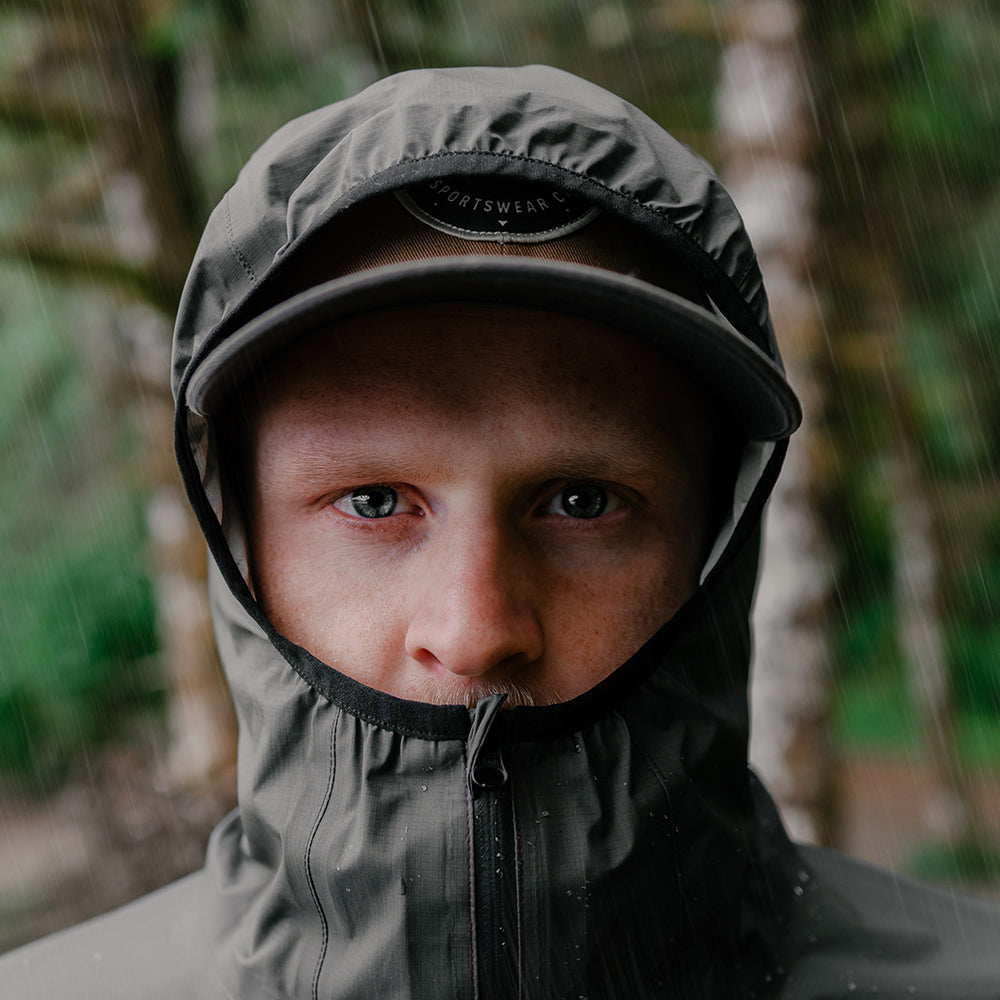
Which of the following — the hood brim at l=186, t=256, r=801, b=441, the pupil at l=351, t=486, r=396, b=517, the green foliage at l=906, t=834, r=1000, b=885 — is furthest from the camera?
the green foliage at l=906, t=834, r=1000, b=885

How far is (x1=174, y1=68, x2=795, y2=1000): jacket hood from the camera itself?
1.42m

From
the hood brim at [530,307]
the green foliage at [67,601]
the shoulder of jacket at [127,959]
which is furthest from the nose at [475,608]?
the green foliage at [67,601]

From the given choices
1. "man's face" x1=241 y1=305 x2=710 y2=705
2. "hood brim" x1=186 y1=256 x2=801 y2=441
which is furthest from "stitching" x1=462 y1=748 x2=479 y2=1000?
"hood brim" x1=186 y1=256 x2=801 y2=441

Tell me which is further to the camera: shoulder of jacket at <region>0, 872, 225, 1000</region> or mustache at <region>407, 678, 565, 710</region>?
shoulder of jacket at <region>0, 872, 225, 1000</region>

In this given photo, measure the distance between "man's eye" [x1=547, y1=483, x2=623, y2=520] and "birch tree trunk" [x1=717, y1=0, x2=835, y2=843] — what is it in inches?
104

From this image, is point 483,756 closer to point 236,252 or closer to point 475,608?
point 475,608

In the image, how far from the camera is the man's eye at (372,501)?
1.63 metres

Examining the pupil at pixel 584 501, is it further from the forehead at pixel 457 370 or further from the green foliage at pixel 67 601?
the green foliage at pixel 67 601

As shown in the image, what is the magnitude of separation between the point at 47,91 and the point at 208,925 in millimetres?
4546

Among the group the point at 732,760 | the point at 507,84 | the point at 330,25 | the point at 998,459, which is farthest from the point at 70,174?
the point at 998,459

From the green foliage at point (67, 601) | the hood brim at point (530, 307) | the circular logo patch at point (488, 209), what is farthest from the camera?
the green foliage at point (67, 601)

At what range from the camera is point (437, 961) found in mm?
1424

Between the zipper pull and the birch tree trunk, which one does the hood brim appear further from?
the birch tree trunk

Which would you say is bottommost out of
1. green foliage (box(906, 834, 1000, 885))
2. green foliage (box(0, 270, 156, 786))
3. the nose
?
green foliage (box(906, 834, 1000, 885))
